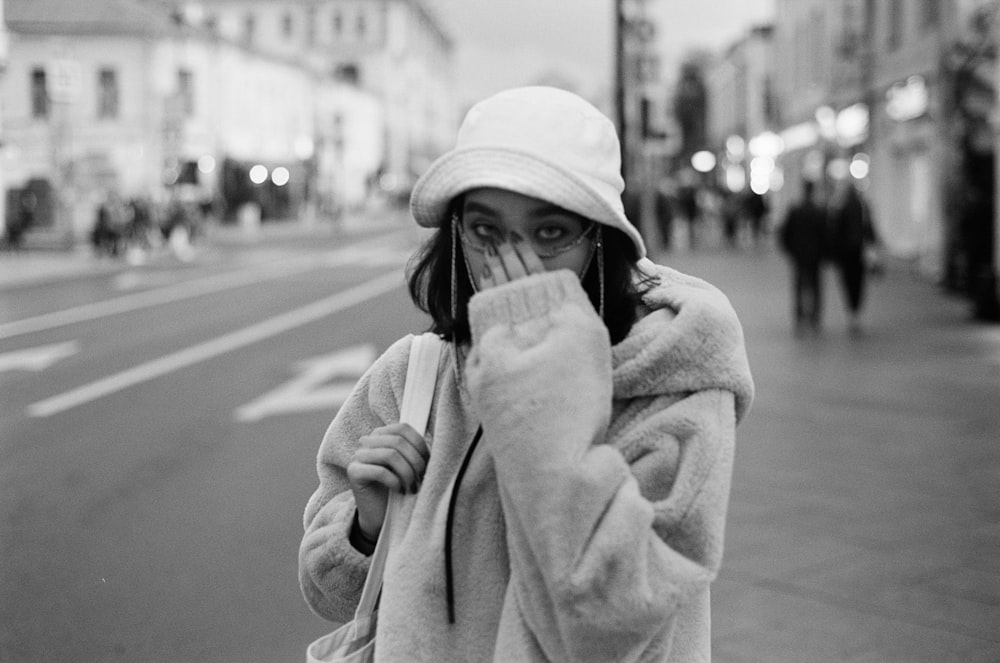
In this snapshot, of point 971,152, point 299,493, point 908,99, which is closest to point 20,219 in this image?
point 908,99

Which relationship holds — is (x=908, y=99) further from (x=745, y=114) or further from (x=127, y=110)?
(x=745, y=114)

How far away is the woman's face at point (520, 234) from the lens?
5.98 feet

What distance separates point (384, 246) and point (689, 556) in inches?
1824

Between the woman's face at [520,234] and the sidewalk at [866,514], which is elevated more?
the woman's face at [520,234]

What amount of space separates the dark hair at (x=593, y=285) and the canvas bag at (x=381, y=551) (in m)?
0.05

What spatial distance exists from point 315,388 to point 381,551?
33.5 ft

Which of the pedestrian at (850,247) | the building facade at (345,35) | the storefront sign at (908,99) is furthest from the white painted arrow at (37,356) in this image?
the building facade at (345,35)

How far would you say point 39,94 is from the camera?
53.2 metres

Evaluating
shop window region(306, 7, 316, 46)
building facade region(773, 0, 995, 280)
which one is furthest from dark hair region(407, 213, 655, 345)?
shop window region(306, 7, 316, 46)

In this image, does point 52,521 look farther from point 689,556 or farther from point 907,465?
point 689,556

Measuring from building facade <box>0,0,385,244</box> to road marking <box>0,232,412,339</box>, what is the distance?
781 centimetres

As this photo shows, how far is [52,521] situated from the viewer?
7.16 metres

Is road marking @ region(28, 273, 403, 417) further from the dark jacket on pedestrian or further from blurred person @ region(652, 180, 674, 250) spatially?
blurred person @ region(652, 180, 674, 250)

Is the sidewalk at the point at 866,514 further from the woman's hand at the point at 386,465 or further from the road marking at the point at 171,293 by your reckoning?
the road marking at the point at 171,293
